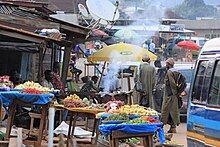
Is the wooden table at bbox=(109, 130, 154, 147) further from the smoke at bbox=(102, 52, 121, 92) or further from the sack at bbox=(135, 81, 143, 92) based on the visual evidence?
the smoke at bbox=(102, 52, 121, 92)

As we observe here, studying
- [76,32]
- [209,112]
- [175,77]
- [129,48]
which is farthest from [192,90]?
[129,48]

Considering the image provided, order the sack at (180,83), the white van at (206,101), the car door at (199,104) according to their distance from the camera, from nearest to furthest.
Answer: the white van at (206,101)
the car door at (199,104)
the sack at (180,83)

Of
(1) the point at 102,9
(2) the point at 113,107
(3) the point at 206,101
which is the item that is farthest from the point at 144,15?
(3) the point at 206,101

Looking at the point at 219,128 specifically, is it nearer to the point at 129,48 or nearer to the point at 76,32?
the point at 76,32

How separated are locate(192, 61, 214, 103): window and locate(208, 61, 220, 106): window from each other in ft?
0.65

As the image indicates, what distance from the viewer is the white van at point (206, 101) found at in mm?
8219

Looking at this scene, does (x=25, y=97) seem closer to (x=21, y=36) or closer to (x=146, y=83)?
(x=21, y=36)

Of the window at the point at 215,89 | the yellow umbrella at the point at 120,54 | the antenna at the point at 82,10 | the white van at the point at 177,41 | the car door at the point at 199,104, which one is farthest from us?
the white van at the point at 177,41

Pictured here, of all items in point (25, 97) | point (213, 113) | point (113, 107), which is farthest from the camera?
point (25, 97)

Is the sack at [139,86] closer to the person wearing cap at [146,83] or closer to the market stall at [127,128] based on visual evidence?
the person wearing cap at [146,83]

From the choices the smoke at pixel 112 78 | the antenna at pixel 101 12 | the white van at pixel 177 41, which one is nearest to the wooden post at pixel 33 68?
the antenna at pixel 101 12

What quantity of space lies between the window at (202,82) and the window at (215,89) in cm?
20

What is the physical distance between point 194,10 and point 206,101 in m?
36.3

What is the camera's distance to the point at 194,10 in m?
44.2
